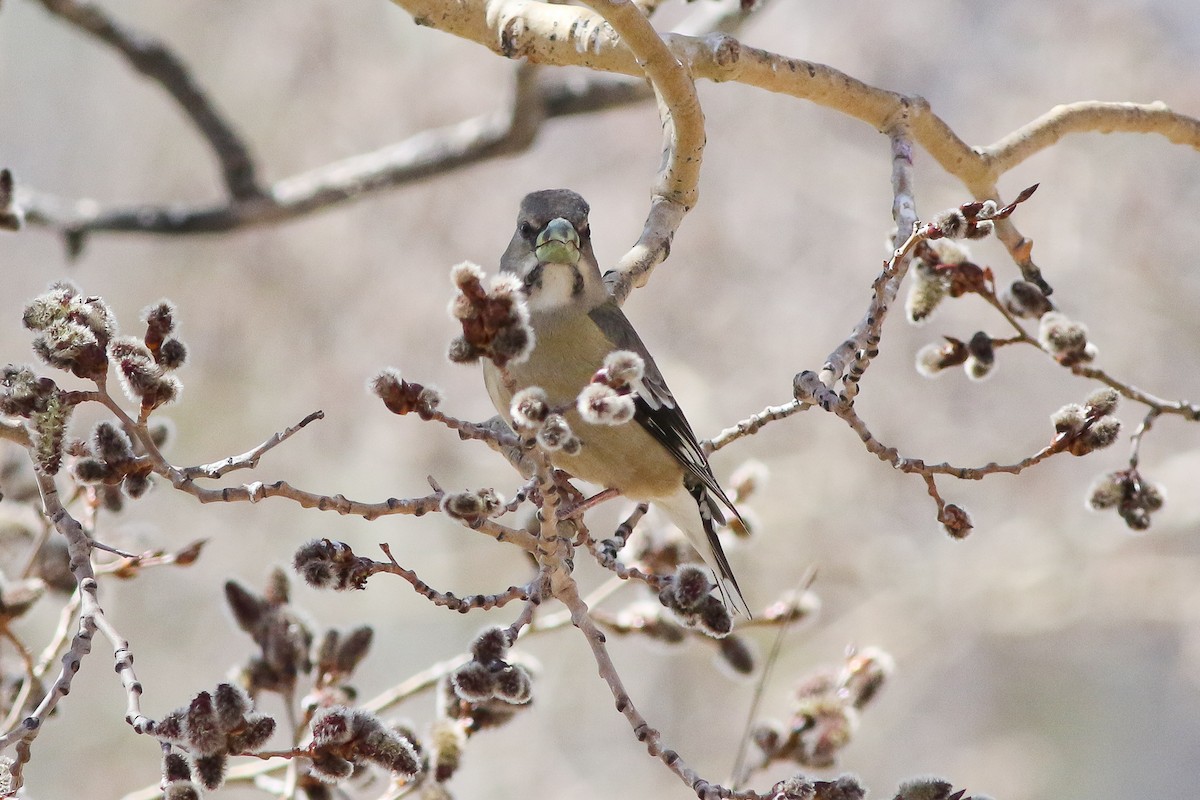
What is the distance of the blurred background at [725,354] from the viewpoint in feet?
30.9

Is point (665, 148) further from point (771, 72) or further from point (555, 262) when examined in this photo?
point (555, 262)

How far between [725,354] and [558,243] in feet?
20.9

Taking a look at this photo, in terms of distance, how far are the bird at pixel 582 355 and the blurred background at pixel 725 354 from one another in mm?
5282

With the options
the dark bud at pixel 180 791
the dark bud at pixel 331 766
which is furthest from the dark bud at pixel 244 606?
the dark bud at pixel 180 791

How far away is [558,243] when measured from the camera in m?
3.87

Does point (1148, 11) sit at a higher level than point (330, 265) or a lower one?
higher

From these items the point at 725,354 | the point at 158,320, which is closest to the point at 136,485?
the point at 158,320

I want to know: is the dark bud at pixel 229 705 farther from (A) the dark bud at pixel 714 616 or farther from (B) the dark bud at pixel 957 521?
(B) the dark bud at pixel 957 521

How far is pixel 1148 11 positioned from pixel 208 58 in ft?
27.2

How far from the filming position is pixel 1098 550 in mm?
9453

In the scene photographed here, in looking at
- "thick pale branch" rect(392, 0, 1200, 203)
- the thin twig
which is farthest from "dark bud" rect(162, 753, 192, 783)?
the thin twig

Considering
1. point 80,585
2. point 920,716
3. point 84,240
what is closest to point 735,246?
point 920,716

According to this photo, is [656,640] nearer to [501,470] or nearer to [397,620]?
[501,470]

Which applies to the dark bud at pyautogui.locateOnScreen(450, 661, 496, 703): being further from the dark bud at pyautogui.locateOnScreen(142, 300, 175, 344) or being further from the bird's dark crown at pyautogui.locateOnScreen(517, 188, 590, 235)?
the bird's dark crown at pyautogui.locateOnScreen(517, 188, 590, 235)
